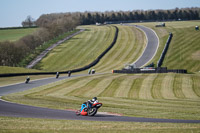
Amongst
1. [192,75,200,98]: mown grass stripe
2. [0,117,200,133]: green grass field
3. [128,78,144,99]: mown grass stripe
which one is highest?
[0,117,200,133]: green grass field

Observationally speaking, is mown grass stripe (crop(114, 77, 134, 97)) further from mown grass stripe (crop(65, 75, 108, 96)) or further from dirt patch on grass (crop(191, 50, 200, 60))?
dirt patch on grass (crop(191, 50, 200, 60))

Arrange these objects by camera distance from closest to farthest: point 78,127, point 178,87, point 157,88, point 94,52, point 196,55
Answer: point 78,127
point 157,88
point 178,87
point 196,55
point 94,52

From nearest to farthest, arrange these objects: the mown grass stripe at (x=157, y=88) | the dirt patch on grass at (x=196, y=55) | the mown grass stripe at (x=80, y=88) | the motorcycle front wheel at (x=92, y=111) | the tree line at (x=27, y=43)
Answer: the motorcycle front wheel at (x=92, y=111) < the mown grass stripe at (x=157, y=88) < the mown grass stripe at (x=80, y=88) < the dirt patch on grass at (x=196, y=55) < the tree line at (x=27, y=43)

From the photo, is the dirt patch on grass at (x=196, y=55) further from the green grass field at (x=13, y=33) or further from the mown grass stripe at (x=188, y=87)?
the green grass field at (x=13, y=33)

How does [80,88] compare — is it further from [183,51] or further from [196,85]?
[183,51]

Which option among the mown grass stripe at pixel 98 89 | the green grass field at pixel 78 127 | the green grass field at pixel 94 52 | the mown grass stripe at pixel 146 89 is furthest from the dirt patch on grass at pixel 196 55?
the green grass field at pixel 78 127

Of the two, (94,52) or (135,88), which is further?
(94,52)

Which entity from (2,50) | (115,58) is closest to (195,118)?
(115,58)

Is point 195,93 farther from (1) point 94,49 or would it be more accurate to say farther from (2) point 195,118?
(1) point 94,49

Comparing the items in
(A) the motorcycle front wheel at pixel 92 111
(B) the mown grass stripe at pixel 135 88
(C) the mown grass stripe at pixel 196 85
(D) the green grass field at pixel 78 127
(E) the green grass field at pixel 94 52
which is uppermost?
(D) the green grass field at pixel 78 127

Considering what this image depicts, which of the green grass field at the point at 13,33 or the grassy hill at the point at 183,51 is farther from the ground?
the green grass field at the point at 13,33

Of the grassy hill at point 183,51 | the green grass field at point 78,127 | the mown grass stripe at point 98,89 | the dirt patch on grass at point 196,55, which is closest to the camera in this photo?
the green grass field at point 78,127

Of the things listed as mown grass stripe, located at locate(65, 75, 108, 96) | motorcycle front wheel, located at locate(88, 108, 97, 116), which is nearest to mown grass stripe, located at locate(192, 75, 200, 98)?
mown grass stripe, located at locate(65, 75, 108, 96)

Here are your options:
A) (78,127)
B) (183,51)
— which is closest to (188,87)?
(78,127)
